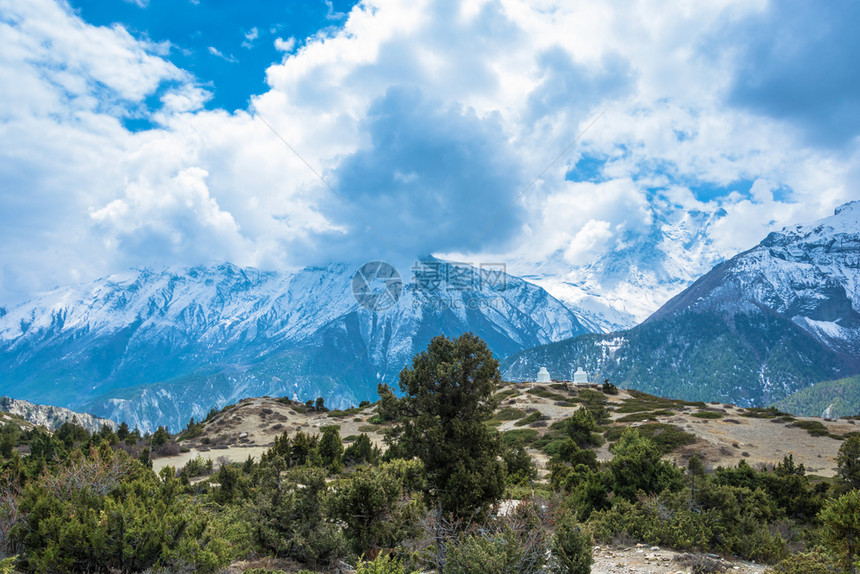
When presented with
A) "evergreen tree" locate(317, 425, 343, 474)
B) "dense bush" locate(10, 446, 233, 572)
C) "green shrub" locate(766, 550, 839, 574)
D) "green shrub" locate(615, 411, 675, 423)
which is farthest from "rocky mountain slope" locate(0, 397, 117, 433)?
"green shrub" locate(766, 550, 839, 574)

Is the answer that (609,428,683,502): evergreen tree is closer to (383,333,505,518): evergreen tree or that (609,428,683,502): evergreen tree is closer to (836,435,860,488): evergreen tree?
(383,333,505,518): evergreen tree

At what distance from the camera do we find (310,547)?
12797 mm

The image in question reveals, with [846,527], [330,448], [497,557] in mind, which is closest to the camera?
[846,527]

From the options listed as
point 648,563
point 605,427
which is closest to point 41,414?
point 605,427

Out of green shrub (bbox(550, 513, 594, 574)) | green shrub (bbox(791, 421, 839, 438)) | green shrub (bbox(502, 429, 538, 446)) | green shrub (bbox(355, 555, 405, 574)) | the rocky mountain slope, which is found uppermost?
the rocky mountain slope

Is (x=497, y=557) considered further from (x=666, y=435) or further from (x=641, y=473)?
(x=666, y=435)

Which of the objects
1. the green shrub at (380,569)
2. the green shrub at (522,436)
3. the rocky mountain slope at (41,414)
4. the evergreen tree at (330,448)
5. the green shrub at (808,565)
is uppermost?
the rocky mountain slope at (41,414)

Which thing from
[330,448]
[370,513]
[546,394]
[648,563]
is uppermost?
[546,394]

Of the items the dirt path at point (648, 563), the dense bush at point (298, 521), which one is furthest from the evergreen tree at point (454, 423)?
the dirt path at point (648, 563)

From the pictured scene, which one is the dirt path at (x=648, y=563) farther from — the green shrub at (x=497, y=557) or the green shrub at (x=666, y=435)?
the green shrub at (x=666, y=435)

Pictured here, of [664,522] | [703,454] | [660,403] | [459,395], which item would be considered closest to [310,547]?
[459,395]

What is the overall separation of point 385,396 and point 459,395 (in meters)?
2.46

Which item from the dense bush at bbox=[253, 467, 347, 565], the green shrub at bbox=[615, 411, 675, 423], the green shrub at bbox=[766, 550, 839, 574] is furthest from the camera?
the green shrub at bbox=[615, 411, 675, 423]

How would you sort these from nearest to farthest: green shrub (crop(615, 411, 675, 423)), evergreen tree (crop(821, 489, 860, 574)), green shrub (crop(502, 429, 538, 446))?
evergreen tree (crop(821, 489, 860, 574))
green shrub (crop(502, 429, 538, 446))
green shrub (crop(615, 411, 675, 423))
